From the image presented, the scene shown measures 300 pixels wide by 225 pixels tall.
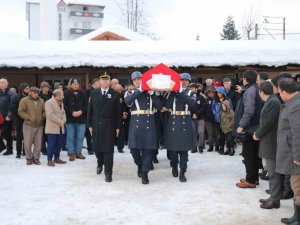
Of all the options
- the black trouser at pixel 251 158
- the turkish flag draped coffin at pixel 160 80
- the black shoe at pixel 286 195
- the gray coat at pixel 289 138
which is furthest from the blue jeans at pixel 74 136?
the gray coat at pixel 289 138

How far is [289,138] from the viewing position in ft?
14.5

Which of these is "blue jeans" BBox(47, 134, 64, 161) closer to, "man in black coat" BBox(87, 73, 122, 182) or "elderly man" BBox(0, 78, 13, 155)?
"man in black coat" BBox(87, 73, 122, 182)

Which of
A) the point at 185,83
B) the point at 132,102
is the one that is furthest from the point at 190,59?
the point at 132,102

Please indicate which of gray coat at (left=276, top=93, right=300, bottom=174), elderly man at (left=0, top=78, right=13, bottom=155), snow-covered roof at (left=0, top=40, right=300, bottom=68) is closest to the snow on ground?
gray coat at (left=276, top=93, right=300, bottom=174)

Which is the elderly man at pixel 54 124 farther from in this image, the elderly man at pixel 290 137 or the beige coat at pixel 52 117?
the elderly man at pixel 290 137

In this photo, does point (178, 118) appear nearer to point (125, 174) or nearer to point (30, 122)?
point (125, 174)

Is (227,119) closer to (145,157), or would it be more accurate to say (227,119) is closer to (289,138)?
(145,157)

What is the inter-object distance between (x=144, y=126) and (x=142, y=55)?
250 inches

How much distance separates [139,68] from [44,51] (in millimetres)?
3054

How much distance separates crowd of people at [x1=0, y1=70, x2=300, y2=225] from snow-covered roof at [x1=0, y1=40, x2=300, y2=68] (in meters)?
2.65

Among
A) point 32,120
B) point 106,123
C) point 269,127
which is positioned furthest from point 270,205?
point 32,120

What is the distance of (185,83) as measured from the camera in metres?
6.96

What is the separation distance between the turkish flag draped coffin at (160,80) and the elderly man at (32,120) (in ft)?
9.05

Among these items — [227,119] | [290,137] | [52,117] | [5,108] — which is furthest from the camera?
[5,108]
